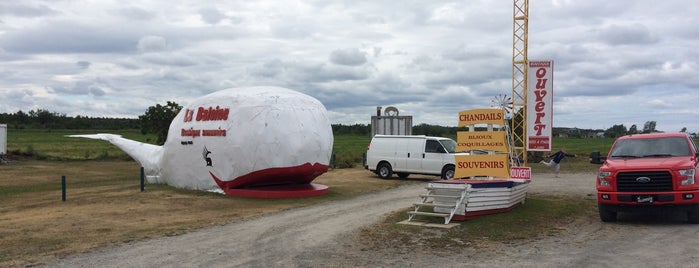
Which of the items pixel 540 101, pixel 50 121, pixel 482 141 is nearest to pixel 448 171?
pixel 540 101

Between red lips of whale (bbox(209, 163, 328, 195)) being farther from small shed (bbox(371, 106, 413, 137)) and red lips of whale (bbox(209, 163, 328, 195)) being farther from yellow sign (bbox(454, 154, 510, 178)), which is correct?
small shed (bbox(371, 106, 413, 137))

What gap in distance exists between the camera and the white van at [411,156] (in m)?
24.6

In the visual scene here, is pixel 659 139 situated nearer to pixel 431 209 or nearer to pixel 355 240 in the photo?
pixel 431 209

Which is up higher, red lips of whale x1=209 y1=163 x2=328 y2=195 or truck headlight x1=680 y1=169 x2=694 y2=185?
truck headlight x1=680 y1=169 x2=694 y2=185

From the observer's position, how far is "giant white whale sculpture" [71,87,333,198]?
18406mm

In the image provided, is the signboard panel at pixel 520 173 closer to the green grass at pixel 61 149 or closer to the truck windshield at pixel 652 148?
the truck windshield at pixel 652 148

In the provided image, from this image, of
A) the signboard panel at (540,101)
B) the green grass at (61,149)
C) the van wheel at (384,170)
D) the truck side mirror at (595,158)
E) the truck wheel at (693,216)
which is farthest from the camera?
the green grass at (61,149)

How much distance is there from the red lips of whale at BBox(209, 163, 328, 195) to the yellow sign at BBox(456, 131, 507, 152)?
5.60 meters

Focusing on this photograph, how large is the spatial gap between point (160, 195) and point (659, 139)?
1402 cm

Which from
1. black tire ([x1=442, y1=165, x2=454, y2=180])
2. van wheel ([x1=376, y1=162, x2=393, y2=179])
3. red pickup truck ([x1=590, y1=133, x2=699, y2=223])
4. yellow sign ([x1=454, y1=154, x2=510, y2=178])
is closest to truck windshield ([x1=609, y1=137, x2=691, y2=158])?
red pickup truck ([x1=590, y1=133, x2=699, y2=223])

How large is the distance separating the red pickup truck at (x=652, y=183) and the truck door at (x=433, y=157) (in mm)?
11673

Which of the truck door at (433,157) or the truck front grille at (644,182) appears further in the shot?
the truck door at (433,157)

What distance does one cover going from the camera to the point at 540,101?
22.7m

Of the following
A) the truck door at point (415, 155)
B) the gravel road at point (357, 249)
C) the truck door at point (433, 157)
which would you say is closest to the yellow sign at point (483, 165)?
the gravel road at point (357, 249)
